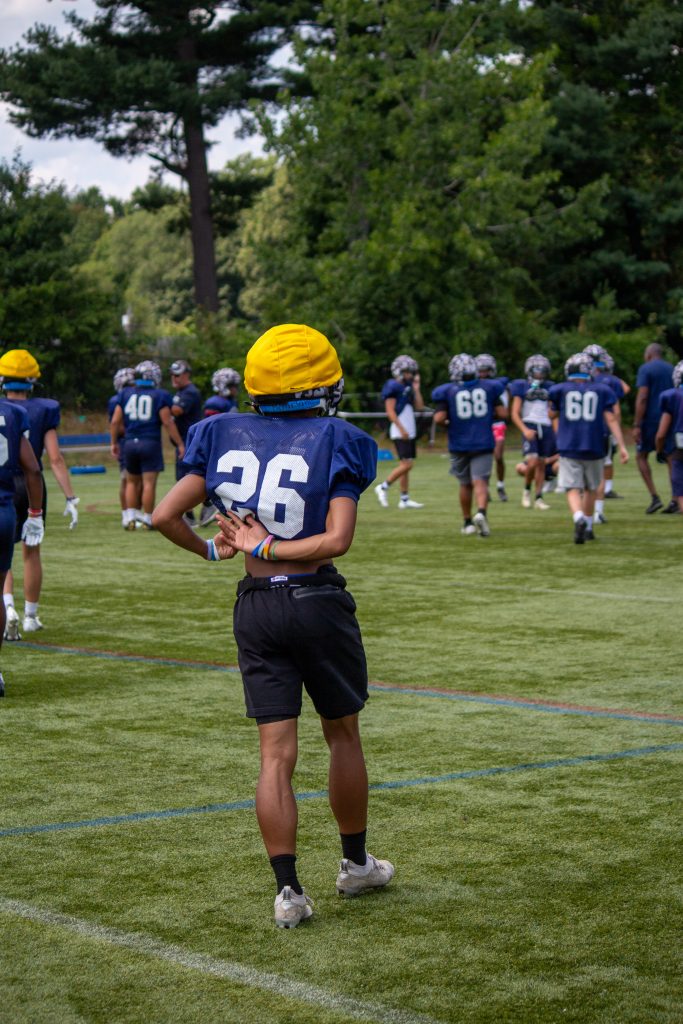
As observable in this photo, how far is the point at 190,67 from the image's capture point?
45.2 metres

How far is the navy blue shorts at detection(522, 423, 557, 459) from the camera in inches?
830

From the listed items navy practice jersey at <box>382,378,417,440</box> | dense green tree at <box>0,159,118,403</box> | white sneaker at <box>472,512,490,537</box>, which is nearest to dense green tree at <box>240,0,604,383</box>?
dense green tree at <box>0,159,118,403</box>

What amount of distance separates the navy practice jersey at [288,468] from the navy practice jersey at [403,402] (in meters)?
16.7

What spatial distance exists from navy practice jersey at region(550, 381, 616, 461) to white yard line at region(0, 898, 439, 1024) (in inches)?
461

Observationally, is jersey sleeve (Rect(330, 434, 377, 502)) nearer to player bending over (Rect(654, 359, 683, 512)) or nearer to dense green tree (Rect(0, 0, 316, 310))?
player bending over (Rect(654, 359, 683, 512))

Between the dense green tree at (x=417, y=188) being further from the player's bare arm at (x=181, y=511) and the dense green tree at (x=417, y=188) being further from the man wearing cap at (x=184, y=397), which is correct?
the player's bare arm at (x=181, y=511)

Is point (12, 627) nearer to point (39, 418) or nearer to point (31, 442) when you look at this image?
point (31, 442)

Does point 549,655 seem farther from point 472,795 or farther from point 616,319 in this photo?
point 616,319

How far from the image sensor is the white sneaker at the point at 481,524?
1738 centimetres

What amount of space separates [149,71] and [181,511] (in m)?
40.6

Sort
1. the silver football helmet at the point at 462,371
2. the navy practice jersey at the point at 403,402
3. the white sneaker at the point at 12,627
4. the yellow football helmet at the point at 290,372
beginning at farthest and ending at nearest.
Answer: the navy practice jersey at the point at 403,402 < the silver football helmet at the point at 462,371 < the white sneaker at the point at 12,627 < the yellow football helmet at the point at 290,372

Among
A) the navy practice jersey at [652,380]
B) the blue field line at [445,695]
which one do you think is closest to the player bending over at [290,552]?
the blue field line at [445,695]

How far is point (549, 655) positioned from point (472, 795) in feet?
11.8

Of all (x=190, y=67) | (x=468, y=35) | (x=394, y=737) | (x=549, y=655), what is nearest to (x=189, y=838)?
(x=394, y=737)
